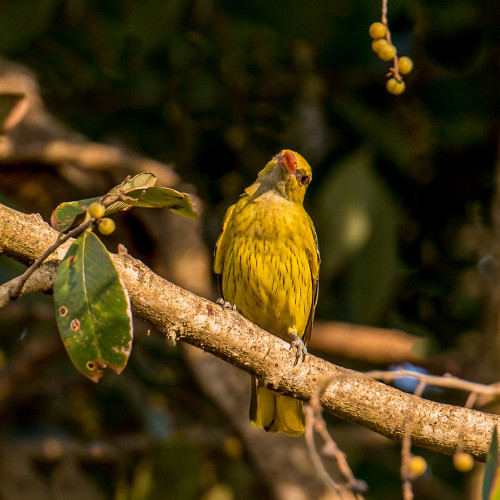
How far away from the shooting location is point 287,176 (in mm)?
3867

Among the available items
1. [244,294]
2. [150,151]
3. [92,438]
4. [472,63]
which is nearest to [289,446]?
[244,294]

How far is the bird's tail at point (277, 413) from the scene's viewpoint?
3.60 m

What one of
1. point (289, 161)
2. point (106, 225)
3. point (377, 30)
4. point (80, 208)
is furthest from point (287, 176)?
point (106, 225)

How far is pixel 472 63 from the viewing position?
4.44m

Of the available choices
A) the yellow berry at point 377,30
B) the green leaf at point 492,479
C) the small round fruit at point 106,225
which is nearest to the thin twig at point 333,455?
the green leaf at point 492,479

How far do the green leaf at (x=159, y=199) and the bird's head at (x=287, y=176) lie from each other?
165 cm

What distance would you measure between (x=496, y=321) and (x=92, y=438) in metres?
2.65

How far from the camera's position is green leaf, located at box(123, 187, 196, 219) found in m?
2.09

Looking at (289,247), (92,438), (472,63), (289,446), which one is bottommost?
(92,438)

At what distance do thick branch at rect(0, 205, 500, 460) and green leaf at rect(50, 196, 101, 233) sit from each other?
3.8 inches

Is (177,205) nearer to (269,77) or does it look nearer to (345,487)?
(345,487)

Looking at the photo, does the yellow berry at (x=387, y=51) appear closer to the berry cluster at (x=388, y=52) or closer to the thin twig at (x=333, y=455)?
the berry cluster at (x=388, y=52)

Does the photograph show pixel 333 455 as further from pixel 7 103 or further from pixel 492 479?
pixel 7 103

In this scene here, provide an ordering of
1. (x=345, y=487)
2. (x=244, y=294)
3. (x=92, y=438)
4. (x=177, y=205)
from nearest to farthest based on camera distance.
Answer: (x=345, y=487) < (x=177, y=205) < (x=244, y=294) < (x=92, y=438)
